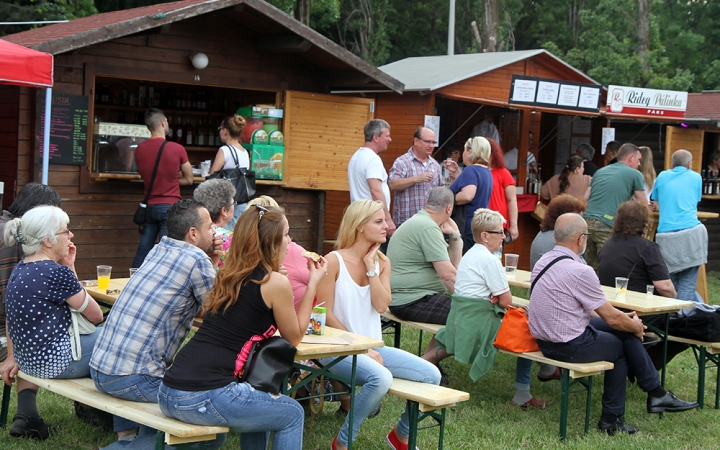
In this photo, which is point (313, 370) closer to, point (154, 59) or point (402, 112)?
point (154, 59)

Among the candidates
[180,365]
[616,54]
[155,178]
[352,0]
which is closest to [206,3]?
[155,178]

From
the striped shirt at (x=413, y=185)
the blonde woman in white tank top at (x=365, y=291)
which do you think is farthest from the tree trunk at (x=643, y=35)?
the blonde woman in white tank top at (x=365, y=291)

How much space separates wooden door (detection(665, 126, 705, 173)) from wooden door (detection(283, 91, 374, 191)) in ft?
16.0

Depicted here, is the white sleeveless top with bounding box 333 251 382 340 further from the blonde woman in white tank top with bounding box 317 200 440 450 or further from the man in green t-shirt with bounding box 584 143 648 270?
the man in green t-shirt with bounding box 584 143 648 270

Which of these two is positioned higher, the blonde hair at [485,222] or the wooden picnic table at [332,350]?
the blonde hair at [485,222]

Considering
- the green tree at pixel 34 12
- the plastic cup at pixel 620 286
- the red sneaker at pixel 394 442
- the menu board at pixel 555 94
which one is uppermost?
the green tree at pixel 34 12

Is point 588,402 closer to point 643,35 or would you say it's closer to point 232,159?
point 232,159

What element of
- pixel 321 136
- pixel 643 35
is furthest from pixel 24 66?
pixel 643 35

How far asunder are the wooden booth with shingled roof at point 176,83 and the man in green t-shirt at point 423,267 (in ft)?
10.8

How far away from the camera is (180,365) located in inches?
133

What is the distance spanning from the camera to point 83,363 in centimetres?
406

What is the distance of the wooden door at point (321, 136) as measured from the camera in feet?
29.7

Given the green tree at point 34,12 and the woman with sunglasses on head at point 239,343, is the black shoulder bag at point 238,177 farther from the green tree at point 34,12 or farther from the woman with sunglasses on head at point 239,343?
the green tree at point 34,12

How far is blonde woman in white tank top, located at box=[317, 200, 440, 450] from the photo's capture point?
4.48 metres
